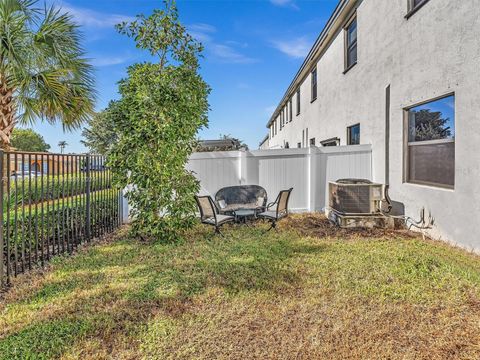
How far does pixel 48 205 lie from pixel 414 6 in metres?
8.05

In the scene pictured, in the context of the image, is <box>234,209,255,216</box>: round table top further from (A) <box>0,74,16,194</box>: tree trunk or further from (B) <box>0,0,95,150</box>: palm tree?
(A) <box>0,74,16,194</box>: tree trunk

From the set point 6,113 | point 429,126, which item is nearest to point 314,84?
point 429,126

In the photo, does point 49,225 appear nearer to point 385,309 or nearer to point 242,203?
point 242,203

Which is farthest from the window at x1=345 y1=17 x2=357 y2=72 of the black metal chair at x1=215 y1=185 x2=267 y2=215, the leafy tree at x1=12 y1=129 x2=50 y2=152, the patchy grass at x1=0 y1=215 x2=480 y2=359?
the leafy tree at x1=12 y1=129 x2=50 y2=152

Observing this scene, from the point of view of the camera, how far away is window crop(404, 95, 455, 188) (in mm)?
5281

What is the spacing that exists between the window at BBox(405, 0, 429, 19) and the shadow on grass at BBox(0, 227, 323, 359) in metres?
5.23

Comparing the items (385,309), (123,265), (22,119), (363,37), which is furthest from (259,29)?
(385,309)

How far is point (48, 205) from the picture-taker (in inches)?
181

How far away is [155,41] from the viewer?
5891 millimetres

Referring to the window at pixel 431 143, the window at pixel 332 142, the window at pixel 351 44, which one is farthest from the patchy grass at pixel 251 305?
the window at pixel 351 44

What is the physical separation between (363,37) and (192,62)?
5.40 meters

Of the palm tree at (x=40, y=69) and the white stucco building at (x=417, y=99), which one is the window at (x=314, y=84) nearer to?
the white stucco building at (x=417, y=99)

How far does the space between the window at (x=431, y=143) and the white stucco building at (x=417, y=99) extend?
2cm

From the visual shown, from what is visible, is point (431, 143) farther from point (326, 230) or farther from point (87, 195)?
point (87, 195)
